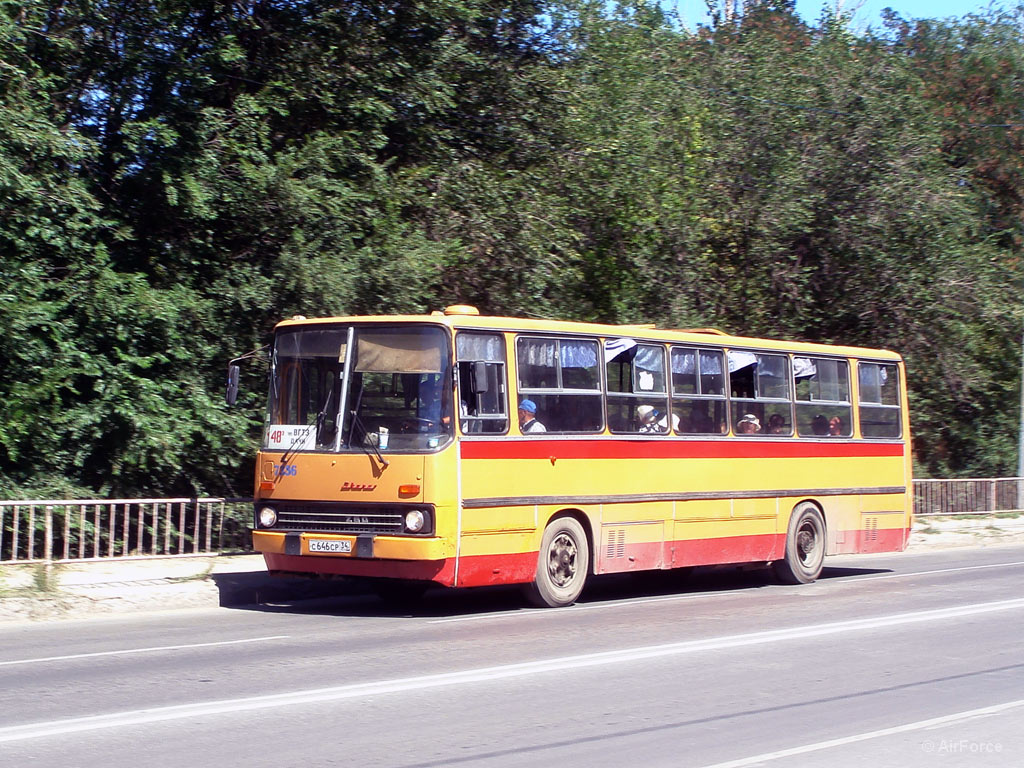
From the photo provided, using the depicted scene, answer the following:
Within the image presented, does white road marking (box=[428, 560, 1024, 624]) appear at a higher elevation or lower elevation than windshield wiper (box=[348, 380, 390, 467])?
lower

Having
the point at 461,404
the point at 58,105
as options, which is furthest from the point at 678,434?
the point at 58,105

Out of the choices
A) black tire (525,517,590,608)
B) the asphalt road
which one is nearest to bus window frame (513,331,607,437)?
black tire (525,517,590,608)

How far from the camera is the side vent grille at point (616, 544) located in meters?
13.4

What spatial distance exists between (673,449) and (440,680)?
6.49 m

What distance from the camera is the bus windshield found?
1165cm

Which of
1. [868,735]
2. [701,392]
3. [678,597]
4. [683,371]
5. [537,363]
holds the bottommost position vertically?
[868,735]

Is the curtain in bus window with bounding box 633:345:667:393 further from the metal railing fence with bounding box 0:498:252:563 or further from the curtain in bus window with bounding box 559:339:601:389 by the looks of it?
the metal railing fence with bounding box 0:498:252:563

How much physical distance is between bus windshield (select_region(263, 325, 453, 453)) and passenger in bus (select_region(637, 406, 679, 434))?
3.09 metres

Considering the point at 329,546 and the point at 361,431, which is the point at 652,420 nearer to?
the point at 361,431

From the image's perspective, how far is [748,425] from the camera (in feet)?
50.3

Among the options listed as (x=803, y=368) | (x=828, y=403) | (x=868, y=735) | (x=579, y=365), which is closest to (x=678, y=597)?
(x=579, y=365)

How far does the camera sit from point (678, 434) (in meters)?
14.3

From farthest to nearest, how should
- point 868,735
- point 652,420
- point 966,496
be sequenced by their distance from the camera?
point 966,496, point 652,420, point 868,735

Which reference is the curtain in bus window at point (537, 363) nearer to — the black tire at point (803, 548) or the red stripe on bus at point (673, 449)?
the red stripe on bus at point (673, 449)
